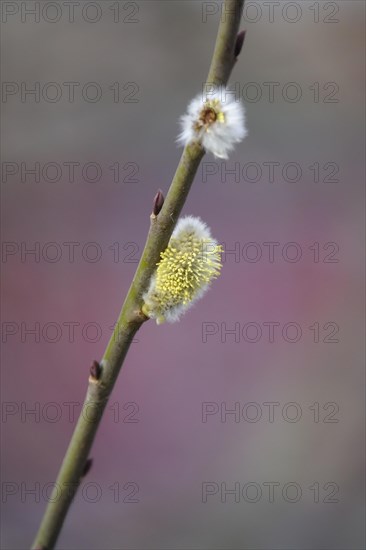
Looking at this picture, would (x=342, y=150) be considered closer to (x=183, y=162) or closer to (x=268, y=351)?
(x=268, y=351)

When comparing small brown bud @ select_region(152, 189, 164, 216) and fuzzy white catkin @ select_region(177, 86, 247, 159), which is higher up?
fuzzy white catkin @ select_region(177, 86, 247, 159)

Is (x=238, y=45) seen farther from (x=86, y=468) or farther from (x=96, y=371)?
(x=86, y=468)

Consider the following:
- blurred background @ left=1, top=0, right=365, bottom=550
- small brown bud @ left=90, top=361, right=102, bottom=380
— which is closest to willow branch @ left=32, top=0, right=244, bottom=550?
small brown bud @ left=90, top=361, right=102, bottom=380

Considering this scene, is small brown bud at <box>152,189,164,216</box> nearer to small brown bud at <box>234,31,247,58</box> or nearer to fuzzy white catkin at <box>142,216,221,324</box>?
fuzzy white catkin at <box>142,216,221,324</box>

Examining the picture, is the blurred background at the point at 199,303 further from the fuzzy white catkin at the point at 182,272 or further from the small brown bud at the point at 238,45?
the small brown bud at the point at 238,45

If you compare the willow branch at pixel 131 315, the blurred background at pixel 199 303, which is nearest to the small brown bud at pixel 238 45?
the willow branch at pixel 131 315

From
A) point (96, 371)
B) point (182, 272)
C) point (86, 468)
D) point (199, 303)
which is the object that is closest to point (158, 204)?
point (182, 272)
